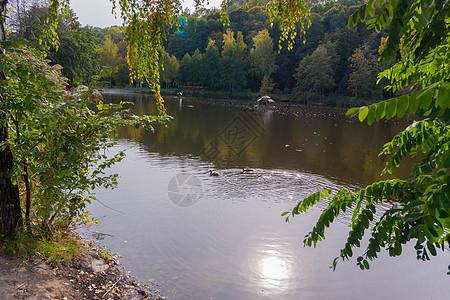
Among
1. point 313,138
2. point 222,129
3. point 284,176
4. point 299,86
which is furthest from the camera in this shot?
point 299,86

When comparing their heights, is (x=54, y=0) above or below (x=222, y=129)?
above

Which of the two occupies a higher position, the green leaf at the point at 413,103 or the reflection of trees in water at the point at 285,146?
the green leaf at the point at 413,103

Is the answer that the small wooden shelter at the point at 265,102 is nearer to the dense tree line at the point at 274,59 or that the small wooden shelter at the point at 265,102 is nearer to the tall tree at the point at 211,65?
the dense tree line at the point at 274,59

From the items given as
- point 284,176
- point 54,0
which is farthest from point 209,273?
point 284,176

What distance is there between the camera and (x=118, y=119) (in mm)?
5172

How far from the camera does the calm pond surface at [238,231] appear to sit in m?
6.88

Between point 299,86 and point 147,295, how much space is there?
67.2 meters

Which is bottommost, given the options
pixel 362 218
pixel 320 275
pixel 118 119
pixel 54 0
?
pixel 320 275

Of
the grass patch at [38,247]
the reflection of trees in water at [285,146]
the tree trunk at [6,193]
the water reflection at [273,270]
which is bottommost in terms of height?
the water reflection at [273,270]

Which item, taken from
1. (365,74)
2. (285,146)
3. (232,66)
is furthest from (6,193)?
(232,66)

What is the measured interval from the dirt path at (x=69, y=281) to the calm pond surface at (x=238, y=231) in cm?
72

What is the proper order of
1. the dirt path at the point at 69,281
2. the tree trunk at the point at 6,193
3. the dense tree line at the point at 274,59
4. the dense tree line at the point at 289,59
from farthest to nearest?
the dense tree line at the point at 289,59 < the dense tree line at the point at 274,59 < the tree trunk at the point at 6,193 < the dirt path at the point at 69,281

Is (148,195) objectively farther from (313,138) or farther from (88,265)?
(313,138)

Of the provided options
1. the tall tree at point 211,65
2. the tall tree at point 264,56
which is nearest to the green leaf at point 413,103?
the tall tree at point 264,56
